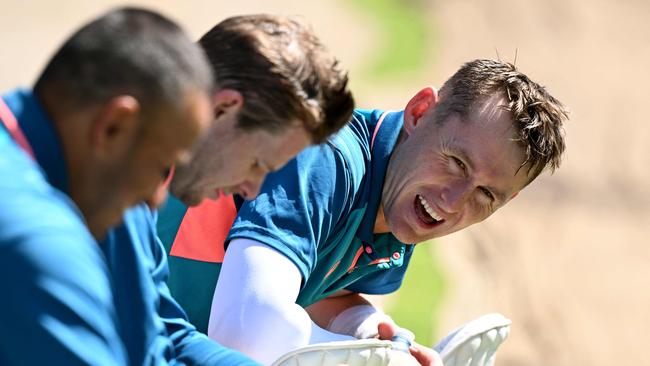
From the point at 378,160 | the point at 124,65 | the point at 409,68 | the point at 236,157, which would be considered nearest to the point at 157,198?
the point at 236,157

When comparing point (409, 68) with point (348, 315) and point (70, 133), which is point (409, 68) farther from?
point (70, 133)

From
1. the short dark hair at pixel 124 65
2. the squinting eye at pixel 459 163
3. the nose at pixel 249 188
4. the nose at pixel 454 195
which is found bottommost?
the nose at pixel 454 195

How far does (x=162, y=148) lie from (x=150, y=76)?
0.36ft

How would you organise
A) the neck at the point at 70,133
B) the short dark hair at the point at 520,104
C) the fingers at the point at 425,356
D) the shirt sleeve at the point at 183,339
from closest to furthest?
the neck at the point at 70,133 < the shirt sleeve at the point at 183,339 < the fingers at the point at 425,356 < the short dark hair at the point at 520,104

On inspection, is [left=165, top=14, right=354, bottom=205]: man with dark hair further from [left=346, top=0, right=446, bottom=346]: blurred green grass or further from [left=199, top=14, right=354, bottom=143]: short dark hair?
[left=346, top=0, right=446, bottom=346]: blurred green grass

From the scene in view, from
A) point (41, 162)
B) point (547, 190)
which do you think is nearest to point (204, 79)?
point (41, 162)

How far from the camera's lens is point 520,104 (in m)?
2.82

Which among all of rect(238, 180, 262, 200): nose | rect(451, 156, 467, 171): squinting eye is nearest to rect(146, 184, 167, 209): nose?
rect(238, 180, 262, 200): nose

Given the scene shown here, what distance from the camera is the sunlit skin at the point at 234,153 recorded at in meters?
1.97

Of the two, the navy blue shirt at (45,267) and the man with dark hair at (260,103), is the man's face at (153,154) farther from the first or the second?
the man with dark hair at (260,103)

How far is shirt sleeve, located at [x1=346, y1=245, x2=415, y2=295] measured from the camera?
314 centimetres

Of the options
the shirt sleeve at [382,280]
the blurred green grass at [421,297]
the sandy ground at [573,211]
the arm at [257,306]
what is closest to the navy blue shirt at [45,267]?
the arm at [257,306]

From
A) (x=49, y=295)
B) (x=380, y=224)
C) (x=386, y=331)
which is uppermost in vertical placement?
(x=49, y=295)

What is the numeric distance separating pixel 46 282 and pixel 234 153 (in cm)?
60
